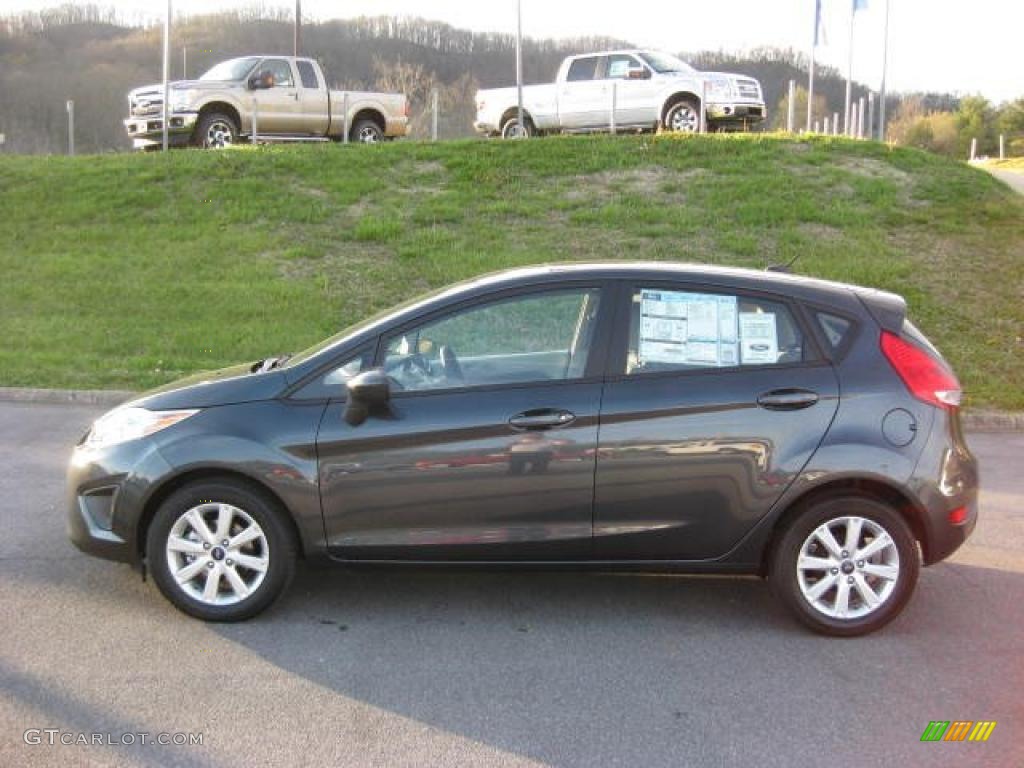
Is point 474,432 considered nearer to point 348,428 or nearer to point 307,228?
point 348,428

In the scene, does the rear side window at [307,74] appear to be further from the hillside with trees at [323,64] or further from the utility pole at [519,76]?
the hillside with trees at [323,64]

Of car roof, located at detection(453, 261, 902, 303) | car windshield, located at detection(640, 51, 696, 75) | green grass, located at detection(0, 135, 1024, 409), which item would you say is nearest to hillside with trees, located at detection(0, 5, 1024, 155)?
car windshield, located at detection(640, 51, 696, 75)

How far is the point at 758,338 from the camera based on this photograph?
4.80 m

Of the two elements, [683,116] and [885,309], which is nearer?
[885,309]

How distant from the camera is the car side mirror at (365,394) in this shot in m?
4.61

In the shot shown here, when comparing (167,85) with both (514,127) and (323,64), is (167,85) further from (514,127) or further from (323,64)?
(323,64)

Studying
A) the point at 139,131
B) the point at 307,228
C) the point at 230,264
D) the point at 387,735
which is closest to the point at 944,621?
the point at 387,735

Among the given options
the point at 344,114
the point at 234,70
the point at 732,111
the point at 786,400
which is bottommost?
the point at 786,400

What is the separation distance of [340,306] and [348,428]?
8.58 meters

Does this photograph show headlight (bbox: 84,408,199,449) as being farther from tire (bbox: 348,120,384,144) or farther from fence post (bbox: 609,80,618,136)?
tire (bbox: 348,120,384,144)

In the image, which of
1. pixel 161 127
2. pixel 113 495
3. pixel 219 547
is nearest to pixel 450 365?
pixel 219 547

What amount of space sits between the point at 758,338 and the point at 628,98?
16898 millimetres

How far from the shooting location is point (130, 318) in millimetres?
12758

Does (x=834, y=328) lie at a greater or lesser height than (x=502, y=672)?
greater
